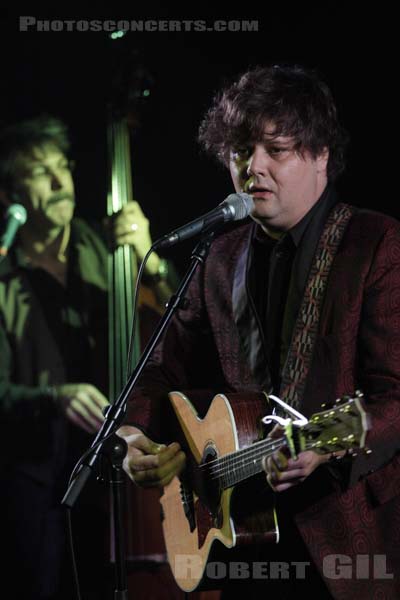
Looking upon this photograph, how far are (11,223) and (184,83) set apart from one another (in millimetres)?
1109

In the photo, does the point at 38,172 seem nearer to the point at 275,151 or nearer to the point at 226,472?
the point at 275,151

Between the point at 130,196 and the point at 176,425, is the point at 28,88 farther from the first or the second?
the point at 176,425

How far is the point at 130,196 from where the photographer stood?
397 centimetres

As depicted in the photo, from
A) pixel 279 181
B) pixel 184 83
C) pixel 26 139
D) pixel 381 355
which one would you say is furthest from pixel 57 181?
pixel 381 355

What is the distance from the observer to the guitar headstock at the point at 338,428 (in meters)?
1.72

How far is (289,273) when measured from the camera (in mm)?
2490

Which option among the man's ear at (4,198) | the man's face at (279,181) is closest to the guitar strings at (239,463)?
the man's face at (279,181)

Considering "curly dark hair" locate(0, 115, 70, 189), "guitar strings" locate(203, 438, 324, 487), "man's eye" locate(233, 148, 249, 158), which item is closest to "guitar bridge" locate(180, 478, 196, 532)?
"guitar strings" locate(203, 438, 324, 487)

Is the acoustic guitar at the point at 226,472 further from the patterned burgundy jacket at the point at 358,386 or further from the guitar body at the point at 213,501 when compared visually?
the patterned burgundy jacket at the point at 358,386

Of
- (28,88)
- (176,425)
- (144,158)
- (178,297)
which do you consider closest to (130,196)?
(144,158)

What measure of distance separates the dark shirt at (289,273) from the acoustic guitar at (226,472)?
0.19 meters

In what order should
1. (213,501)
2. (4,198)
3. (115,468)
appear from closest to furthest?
(115,468)
(213,501)
(4,198)
